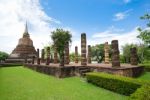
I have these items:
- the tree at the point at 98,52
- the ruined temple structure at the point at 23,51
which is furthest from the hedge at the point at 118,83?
the tree at the point at 98,52

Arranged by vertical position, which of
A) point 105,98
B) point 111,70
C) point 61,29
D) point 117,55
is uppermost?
point 61,29

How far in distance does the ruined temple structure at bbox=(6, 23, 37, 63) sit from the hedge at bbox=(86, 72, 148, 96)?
39.4 meters

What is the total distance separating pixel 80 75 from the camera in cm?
1470

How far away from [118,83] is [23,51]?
47.8 metres

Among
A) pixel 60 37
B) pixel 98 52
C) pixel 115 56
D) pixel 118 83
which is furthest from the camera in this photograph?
pixel 98 52

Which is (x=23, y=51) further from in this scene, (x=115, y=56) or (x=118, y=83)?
(x=118, y=83)

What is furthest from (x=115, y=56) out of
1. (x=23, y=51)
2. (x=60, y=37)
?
(x=23, y=51)

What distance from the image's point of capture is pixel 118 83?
9266mm

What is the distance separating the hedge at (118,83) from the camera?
8.37 m

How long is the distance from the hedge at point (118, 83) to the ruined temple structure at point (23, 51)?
129 ft

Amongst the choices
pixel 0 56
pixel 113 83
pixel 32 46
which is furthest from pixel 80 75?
pixel 0 56

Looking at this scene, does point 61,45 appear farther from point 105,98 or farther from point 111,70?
point 105,98

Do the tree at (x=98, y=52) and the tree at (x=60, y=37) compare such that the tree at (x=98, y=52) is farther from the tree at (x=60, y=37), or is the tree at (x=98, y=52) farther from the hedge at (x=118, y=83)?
the hedge at (x=118, y=83)

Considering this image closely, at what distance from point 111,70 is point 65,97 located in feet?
17.7
